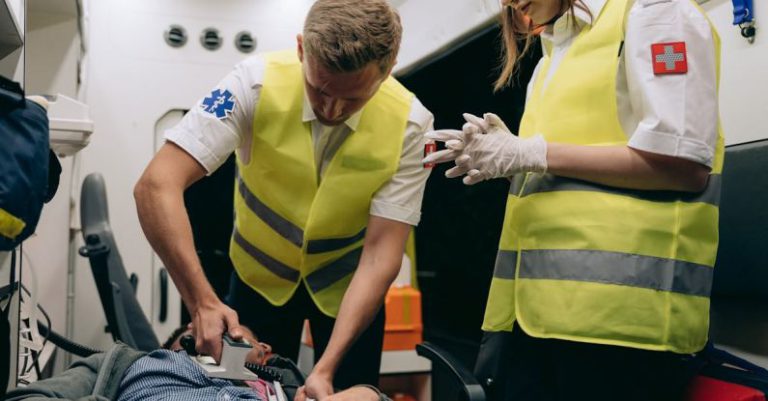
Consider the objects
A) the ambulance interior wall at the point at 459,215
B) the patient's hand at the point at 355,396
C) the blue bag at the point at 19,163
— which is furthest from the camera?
the ambulance interior wall at the point at 459,215

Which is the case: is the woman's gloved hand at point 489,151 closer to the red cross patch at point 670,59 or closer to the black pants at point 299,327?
the red cross patch at point 670,59

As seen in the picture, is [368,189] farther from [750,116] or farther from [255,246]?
[750,116]

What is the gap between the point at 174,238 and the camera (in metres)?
1.50

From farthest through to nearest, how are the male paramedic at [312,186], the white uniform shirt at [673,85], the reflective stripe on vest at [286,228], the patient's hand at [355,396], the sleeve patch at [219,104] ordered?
1. the reflective stripe on vest at [286,228]
2. the sleeve patch at [219,104]
3. the male paramedic at [312,186]
4. the patient's hand at [355,396]
5. the white uniform shirt at [673,85]

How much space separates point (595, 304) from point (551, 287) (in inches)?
3.7

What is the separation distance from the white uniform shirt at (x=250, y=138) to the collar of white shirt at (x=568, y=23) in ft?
1.62

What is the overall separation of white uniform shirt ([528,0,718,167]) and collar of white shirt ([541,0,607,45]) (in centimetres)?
11

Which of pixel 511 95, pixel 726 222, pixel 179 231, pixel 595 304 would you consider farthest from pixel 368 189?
pixel 511 95

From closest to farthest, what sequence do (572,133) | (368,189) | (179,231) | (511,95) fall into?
(572,133) → (179,231) → (368,189) → (511,95)

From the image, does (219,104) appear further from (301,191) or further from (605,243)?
(605,243)

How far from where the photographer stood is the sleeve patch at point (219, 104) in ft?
5.36

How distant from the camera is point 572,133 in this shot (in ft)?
4.33

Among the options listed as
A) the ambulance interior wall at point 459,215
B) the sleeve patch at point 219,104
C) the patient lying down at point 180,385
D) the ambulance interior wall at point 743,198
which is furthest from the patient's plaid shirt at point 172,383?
the ambulance interior wall at point 459,215

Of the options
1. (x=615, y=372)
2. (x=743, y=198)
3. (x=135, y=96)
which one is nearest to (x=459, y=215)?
(x=135, y=96)
